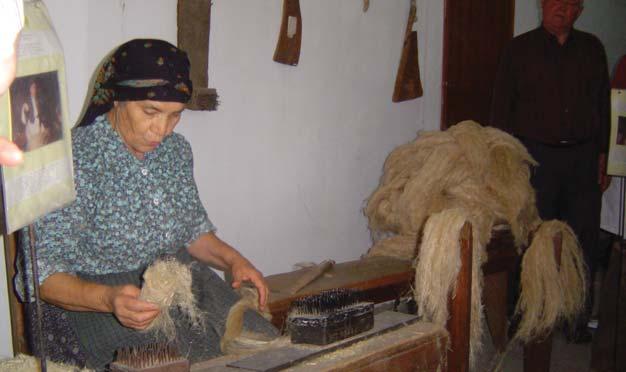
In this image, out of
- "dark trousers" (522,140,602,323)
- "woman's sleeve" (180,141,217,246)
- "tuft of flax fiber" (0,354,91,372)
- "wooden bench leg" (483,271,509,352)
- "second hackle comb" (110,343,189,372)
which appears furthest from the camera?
"dark trousers" (522,140,602,323)

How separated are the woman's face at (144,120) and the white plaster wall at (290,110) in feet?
2.81

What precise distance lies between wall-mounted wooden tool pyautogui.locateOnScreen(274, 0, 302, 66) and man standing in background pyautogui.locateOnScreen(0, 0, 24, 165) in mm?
3041

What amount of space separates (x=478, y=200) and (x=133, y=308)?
2.34 meters

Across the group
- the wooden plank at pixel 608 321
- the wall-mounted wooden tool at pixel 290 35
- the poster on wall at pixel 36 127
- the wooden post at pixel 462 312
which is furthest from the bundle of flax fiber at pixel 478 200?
the poster on wall at pixel 36 127

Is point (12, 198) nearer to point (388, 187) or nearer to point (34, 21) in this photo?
point (34, 21)

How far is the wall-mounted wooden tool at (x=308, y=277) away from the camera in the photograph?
297cm

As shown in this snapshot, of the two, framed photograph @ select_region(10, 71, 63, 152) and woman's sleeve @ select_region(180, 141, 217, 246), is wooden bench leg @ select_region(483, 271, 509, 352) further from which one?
framed photograph @ select_region(10, 71, 63, 152)

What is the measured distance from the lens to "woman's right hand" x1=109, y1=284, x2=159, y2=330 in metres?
1.82

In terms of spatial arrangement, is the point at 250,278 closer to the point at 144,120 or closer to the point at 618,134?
the point at 144,120

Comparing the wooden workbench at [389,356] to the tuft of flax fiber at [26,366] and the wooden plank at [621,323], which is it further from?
the wooden plank at [621,323]

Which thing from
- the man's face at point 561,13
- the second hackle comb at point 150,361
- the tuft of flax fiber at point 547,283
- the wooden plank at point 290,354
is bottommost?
the tuft of flax fiber at point 547,283

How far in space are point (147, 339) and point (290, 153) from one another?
6.80 feet

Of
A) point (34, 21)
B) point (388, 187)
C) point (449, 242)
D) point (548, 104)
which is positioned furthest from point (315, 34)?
point (34, 21)

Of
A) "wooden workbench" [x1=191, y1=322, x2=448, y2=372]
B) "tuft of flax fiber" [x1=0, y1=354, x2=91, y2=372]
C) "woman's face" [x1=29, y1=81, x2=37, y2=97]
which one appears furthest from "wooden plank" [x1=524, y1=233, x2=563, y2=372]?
"woman's face" [x1=29, y1=81, x2=37, y2=97]
